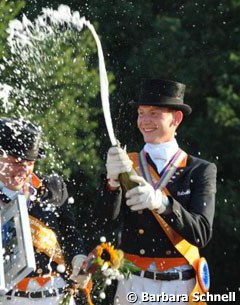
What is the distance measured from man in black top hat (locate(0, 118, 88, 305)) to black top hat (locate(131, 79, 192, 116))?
713 mm

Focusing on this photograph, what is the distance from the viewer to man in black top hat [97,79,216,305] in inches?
303

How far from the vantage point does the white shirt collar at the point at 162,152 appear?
7.89 metres

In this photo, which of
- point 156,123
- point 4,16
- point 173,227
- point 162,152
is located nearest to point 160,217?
point 173,227

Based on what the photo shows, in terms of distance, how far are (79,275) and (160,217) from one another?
0.62 m

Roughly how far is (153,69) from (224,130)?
116cm

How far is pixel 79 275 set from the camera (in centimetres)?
769

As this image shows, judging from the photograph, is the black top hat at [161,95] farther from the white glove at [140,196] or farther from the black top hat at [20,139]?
the white glove at [140,196]

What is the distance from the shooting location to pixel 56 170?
39.8 feet

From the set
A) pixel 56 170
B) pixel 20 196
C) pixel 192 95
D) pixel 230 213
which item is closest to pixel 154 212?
pixel 20 196

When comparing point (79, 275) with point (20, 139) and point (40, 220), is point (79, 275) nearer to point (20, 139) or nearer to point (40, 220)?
point (40, 220)

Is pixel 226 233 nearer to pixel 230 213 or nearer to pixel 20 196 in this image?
pixel 230 213

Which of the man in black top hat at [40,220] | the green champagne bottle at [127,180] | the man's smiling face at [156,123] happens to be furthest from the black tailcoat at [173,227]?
the green champagne bottle at [127,180]

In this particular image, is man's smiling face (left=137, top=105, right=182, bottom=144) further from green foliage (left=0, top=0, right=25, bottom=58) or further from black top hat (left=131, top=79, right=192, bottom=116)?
green foliage (left=0, top=0, right=25, bottom=58)

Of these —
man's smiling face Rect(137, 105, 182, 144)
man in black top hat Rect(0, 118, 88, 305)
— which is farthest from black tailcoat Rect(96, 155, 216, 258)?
man in black top hat Rect(0, 118, 88, 305)
